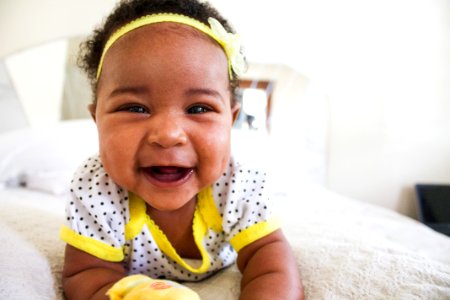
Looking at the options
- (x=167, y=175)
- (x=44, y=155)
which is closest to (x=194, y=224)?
(x=167, y=175)

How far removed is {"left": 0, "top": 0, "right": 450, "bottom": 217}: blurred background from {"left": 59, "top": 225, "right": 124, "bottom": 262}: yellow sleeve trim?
1001mm

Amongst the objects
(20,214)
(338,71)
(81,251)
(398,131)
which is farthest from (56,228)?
(398,131)

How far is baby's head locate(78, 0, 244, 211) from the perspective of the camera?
1.74 ft

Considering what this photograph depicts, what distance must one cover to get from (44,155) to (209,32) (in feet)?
3.45

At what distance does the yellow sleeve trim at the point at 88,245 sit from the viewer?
1.98 ft

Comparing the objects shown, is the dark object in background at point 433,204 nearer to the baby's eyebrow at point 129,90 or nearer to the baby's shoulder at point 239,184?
the baby's shoulder at point 239,184

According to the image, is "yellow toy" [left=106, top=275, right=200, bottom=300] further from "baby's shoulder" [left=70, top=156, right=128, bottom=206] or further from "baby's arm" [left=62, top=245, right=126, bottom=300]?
"baby's shoulder" [left=70, top=156, right=128, bottom=206]

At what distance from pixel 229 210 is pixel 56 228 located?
0.44 m

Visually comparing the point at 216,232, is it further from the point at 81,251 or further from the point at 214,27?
the point at 214,27

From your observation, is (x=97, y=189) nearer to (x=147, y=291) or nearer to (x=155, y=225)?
(x=155, y=225)

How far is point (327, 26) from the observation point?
173 centimetres

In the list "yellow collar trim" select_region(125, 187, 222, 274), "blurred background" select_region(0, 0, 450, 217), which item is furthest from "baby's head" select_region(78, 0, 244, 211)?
"blurred background" select_region(0, 0, 450, 217)

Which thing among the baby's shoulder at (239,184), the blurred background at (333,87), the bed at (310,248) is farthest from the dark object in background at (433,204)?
the baby's shoulder at (239,184)

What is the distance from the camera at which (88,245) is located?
605mm
